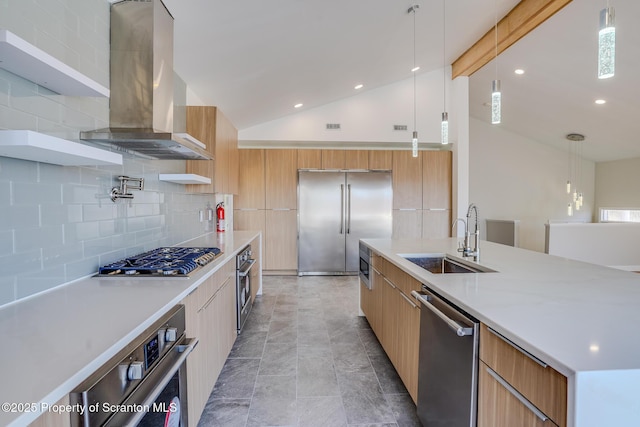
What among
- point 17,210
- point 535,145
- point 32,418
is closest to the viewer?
point 32,418

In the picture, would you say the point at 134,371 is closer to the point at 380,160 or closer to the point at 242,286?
the point at 242,286

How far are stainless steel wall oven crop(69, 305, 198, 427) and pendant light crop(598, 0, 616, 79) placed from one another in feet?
7.21

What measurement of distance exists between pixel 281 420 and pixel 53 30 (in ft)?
7.67

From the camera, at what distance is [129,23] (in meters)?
1.79

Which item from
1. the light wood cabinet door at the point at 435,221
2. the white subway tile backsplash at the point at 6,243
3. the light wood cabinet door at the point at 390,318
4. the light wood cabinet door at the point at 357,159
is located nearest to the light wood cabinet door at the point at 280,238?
the light wood cabinet door at the point at 357,159

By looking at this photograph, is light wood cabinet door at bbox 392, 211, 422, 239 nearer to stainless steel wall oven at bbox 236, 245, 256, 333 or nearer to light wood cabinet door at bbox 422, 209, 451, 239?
light wood cabinet door at bbox 422, 209, 451, 239

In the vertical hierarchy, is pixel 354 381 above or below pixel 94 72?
below

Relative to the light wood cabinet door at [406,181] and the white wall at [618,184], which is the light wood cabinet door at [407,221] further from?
the white wall at [618,184]

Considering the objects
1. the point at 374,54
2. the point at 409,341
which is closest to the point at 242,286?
the point at 409,341

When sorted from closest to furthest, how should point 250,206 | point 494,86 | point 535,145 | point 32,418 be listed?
point 32,418
point 494,86
point 250,206
point 535,145

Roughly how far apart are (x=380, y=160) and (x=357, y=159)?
42 centimetres

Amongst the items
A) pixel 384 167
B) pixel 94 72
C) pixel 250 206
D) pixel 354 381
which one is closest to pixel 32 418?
pixel 94 72

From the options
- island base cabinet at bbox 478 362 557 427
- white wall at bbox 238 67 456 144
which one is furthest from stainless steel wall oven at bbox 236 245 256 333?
white wall at bbox 238 67 456 144

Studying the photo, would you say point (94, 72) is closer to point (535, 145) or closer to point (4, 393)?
point (4, 393)
